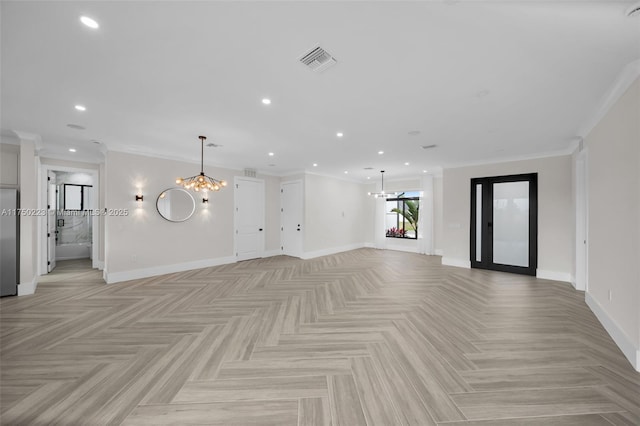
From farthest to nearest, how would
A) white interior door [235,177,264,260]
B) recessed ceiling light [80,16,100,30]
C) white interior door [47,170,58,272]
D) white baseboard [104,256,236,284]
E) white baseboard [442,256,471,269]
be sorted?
white interior door [235,177,264,260]
white baseboard [442,256,471,269]
white interior door [47,170,58,272]
white baseboard [104,256,236,284]
recessed ceiling light [80,16,100,30]

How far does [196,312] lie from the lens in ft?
11.6

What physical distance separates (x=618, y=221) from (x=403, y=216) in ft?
22.3

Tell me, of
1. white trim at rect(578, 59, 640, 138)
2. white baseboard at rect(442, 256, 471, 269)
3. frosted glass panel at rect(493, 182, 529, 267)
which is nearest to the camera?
white trim at rect(578, 59, 640, 138)

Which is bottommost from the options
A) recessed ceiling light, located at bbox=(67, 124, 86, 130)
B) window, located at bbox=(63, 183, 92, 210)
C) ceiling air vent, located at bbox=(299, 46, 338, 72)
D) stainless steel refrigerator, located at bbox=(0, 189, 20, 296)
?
stainless steel refrigerator, located at bbox=(0, 189, 20, 296)

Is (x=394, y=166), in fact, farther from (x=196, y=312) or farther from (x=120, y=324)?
(x=120, y=324)

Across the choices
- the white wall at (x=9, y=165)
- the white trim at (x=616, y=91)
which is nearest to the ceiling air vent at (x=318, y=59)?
the white trim at (x=616, y=91)

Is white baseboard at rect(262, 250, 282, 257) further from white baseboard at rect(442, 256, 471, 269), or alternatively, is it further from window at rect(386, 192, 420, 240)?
white baseboard at rect(442, 256, 471, 269)

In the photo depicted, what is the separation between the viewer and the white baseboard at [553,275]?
5234mm

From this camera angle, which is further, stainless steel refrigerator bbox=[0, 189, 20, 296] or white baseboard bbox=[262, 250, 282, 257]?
white baseboard bbox=[262, 250, 282, 257]

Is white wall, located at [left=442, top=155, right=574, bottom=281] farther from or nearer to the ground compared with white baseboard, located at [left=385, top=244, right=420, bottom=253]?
farther from the ground

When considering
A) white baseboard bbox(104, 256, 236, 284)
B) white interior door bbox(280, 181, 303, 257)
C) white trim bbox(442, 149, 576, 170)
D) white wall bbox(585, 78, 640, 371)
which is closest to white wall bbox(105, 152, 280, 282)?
white baseboard bbox(104, 256, 236, 284)

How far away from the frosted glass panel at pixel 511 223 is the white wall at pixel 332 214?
4.65 m

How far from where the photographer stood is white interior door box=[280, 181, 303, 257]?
7777 millimetres

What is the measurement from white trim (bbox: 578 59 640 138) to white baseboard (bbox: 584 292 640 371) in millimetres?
2561
